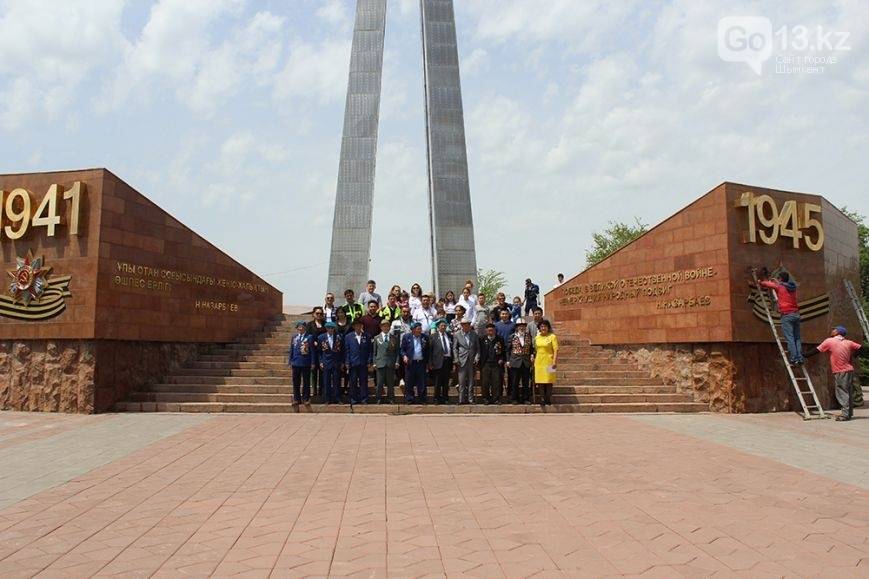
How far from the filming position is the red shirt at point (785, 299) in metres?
10.3

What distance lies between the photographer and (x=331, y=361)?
10031mm

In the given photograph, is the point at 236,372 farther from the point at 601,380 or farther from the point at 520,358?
the point at 601,380

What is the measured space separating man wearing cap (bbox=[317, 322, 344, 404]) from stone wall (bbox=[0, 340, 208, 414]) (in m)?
3.31

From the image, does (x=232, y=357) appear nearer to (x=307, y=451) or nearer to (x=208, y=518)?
(x=307, y=451)

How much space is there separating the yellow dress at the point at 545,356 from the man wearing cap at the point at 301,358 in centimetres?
355

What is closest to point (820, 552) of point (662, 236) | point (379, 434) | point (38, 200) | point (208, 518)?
point (208, 518)

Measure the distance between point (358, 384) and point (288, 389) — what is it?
1450 millimetres

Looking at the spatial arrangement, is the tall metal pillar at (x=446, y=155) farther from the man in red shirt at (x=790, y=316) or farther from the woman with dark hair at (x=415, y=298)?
the man in red shirt at (x=790, y=316)

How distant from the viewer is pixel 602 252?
36562mm

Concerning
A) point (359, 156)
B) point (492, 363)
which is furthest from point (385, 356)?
point (359, 156)

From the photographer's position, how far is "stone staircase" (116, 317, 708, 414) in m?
10.1

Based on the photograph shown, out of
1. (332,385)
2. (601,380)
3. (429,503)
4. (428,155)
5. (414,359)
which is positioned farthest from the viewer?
(428,155)

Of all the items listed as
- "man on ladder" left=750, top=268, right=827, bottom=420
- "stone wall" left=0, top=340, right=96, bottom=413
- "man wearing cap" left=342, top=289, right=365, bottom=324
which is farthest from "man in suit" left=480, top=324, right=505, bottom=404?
"stone wall" left=0, top=340, right=96, bottom=413

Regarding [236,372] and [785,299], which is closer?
[785,299]
